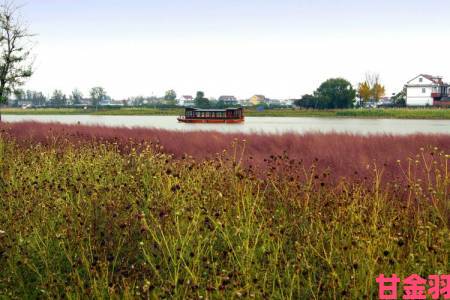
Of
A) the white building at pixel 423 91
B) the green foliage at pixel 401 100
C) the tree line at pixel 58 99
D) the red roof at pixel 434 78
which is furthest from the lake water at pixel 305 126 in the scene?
the tree line at pixel 58 99

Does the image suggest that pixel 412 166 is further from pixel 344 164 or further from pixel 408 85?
pixel 408 85

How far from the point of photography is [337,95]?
3410 inches

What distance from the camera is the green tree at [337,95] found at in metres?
87.0

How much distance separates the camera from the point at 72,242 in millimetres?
4777

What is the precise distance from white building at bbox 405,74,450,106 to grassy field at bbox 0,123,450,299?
92.2 meters

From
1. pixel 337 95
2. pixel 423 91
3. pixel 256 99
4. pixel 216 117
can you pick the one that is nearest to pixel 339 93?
pixel 337 95

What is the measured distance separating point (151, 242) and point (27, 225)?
1794 mm

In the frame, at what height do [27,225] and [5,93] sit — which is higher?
[5,93]

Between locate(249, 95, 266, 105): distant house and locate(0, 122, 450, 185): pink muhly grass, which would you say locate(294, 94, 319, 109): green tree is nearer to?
locate(0, 122, 450, 185): pink muhly grass

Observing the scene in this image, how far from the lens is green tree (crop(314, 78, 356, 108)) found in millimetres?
87000

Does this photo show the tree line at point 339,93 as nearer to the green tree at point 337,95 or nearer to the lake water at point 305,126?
the green tree at point 337,95

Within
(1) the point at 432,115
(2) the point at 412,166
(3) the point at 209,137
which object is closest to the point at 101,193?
(2) the point at 412,166

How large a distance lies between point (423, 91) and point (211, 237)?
323 feet

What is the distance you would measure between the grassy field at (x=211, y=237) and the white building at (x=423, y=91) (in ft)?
303
